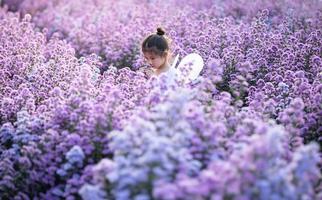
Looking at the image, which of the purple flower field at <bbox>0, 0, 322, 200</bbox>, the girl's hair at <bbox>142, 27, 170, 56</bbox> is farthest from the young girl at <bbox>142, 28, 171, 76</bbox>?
the purple flower field at <bbox>0, 0, 322, 200</bbox>

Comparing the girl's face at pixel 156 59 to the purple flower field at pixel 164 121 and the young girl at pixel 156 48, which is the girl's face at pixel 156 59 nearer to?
the young girl at pixel 156 48

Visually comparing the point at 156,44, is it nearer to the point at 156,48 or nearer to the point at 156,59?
the point at 156,48

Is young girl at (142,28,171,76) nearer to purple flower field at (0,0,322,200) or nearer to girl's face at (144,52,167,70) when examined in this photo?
girl's face at (144,52,167,70)

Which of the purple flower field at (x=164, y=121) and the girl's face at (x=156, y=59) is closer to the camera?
the purple flower field at (x=164, y=121)

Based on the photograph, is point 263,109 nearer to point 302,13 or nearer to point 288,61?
point 288,61

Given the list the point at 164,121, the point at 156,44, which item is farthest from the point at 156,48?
the point at 164,121

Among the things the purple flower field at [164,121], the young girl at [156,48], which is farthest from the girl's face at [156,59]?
the purple flower field at [164,121]

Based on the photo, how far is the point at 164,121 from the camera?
11.6 feet

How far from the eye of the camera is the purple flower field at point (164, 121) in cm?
310

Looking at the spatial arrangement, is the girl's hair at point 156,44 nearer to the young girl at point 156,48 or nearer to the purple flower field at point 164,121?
the young girl at point 156,48

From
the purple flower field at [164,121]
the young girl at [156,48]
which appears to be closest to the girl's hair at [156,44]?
the young girl at [156,48]

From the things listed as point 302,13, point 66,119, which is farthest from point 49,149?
point 302,13

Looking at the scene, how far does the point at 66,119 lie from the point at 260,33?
3167mm

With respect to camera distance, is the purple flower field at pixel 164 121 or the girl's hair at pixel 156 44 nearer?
the purple flower field at pixel 164 121
